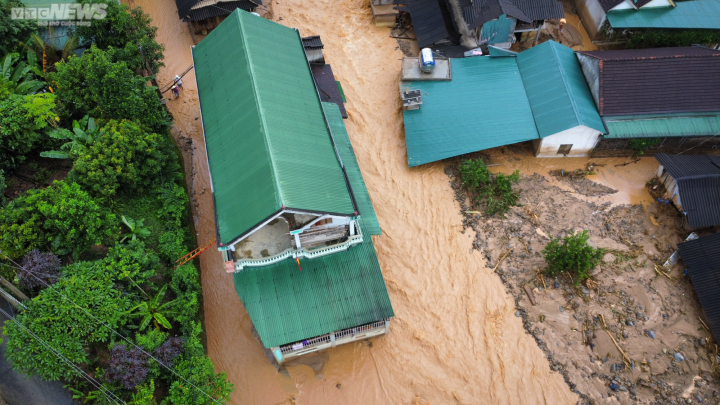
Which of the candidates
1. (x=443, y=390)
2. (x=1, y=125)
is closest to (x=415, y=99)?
(x=443, y=390)

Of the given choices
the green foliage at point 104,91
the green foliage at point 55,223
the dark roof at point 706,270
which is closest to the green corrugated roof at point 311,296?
the green foliage at point 55,223

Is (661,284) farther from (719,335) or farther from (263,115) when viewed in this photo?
(263,115)

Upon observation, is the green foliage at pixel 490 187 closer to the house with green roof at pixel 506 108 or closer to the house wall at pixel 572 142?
the house with green roof at pixel 506 108

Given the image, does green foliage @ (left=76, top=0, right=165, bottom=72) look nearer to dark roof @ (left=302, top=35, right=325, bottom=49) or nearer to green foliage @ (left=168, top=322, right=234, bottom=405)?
dark roof @ (left=302, top=35, right=325, bottom=49)

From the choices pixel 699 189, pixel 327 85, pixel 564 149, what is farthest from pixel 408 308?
pixel 699 189

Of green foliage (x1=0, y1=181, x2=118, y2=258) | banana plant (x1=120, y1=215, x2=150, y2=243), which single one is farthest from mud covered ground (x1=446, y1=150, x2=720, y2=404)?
green foliage (x1=0, y1=181, x2=118, y2=258)

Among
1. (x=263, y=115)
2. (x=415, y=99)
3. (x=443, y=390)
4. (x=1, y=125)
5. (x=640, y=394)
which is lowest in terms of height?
(x=640, y=394)

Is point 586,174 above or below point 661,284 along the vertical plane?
above

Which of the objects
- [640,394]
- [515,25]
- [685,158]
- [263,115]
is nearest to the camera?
[640,394]
